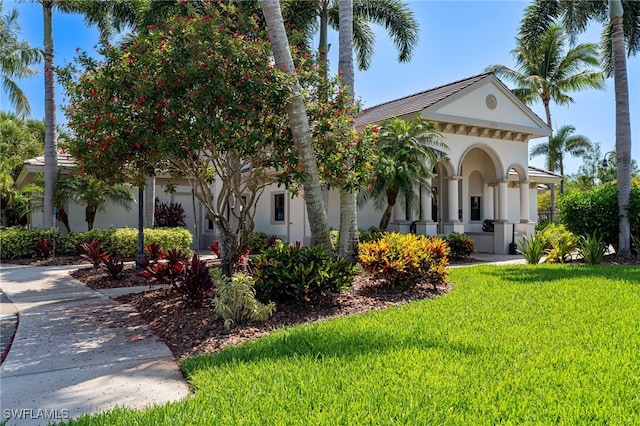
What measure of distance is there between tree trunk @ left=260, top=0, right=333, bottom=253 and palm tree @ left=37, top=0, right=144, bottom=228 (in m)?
10.8

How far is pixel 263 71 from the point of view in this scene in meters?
7.09

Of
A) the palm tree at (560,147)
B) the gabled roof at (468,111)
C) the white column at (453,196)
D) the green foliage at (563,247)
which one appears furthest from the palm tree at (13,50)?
the palm tree at (560,147)

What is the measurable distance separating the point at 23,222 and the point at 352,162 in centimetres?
2716

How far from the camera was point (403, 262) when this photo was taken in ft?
26.9

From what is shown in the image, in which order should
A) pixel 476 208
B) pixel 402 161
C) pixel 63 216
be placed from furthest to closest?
pixel 476 208 → pixel 63 216 → pixel 402 161

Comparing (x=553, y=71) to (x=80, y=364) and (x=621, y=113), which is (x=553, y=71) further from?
(x=80, y=364)

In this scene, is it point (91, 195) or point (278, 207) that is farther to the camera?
point (278, 207)

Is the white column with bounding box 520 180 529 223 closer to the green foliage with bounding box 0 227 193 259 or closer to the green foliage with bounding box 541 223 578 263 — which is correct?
the green foliage with bounding box 541 223 578 263

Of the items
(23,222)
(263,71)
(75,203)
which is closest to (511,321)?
(263,71)

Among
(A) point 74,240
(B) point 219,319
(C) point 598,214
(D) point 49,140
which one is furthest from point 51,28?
(C) point 598,214

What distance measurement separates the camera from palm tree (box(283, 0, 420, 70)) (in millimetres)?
16078

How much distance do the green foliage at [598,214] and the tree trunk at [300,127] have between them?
9672mm

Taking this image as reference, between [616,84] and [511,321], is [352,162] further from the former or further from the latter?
[616,84]

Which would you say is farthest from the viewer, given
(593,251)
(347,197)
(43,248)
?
(43,248)
